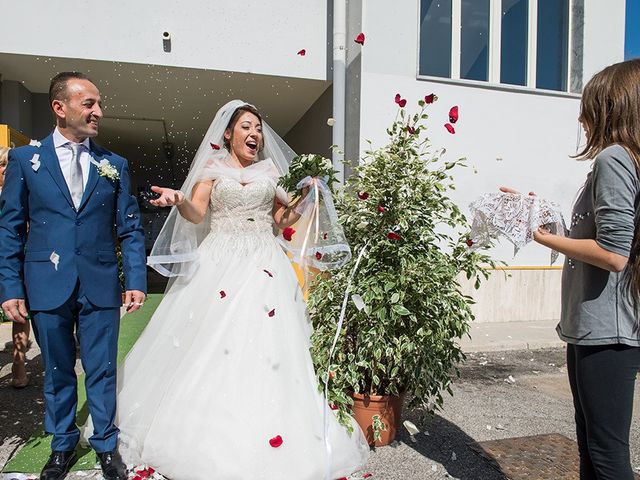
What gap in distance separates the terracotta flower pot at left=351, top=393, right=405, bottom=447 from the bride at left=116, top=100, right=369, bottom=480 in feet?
0.65

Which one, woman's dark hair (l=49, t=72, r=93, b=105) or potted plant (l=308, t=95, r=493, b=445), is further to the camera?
potted plant (l=308, t=95, r=493, b=445)

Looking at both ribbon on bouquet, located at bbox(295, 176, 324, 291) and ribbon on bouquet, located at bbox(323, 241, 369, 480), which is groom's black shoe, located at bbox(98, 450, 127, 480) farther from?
ribbon on bouquet, located at bbox(295, 176, 324, 291)

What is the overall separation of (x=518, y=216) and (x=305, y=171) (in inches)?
50.5

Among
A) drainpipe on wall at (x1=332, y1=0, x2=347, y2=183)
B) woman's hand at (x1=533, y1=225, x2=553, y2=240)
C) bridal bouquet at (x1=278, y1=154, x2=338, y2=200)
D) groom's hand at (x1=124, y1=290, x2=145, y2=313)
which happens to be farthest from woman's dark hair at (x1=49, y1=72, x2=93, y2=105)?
drainpipe on wall at (x1=332, y1=0, x2=347, y2=183)

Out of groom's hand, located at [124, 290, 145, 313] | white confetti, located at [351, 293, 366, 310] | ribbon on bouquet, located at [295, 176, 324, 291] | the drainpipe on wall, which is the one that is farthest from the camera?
the drainpipe on wall

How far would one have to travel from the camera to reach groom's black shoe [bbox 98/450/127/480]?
238 cm

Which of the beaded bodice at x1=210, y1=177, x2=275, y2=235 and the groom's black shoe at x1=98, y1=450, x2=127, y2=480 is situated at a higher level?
the beaded bodice at x1=210, y1=177, x2=275, y2=235

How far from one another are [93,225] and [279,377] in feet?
4.13

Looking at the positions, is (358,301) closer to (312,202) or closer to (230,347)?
(312,202)

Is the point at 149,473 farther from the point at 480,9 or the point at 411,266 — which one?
the point at 480,9

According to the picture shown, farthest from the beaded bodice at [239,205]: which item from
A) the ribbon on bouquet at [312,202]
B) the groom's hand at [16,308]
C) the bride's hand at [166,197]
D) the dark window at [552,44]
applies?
the dark window at [552,44]

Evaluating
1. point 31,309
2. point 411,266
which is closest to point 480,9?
point 411,266

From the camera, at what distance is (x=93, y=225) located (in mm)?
2436

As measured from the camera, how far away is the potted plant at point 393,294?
274 cm
